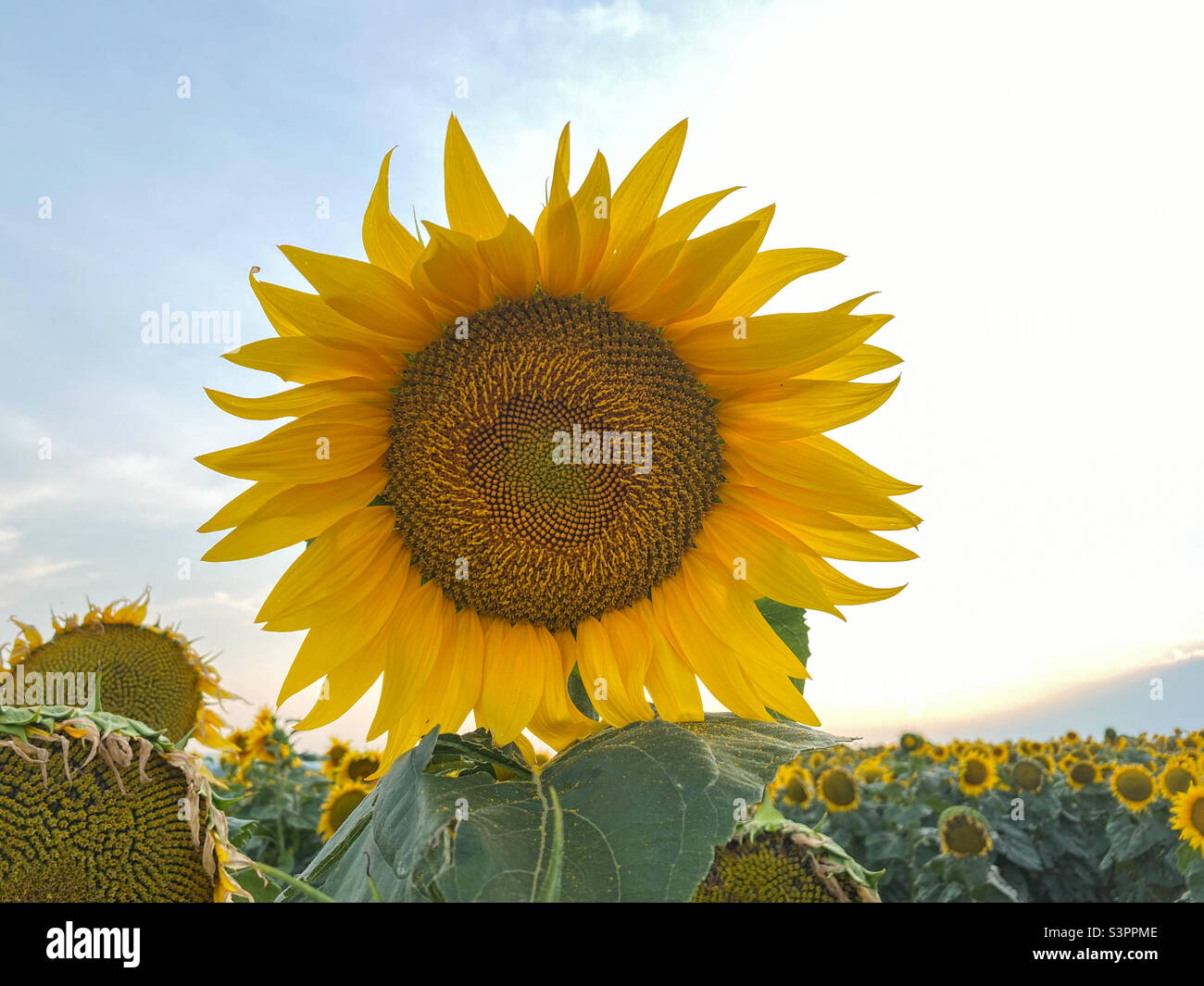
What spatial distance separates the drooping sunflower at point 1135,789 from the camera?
7832mm

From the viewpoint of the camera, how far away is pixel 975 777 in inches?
362

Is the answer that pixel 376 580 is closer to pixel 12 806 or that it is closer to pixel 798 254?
pixel 12 806

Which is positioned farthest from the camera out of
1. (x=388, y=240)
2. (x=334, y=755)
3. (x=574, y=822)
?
(x=334, y=755)

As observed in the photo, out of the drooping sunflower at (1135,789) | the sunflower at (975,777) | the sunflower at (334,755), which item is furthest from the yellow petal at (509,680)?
the sunflower at (975,777)

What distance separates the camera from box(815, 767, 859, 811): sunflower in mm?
8258

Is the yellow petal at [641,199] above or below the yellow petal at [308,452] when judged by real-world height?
above

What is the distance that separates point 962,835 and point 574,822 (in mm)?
6369

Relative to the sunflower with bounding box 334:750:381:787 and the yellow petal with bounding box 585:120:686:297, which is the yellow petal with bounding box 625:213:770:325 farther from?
the sunflower with bounding box 334:750:381:787

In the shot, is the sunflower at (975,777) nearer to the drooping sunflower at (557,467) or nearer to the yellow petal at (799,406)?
the drooping sunflower at (557,467)

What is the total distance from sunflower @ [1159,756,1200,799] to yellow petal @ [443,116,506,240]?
7.97 meters

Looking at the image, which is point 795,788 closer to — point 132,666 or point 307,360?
point 132,666

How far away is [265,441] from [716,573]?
3.43 feet

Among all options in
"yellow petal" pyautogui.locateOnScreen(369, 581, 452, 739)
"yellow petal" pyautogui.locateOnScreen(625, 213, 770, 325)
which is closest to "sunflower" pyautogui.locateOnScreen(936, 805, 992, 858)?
"yellow petal" pyautogui.locateOnScreen(369, 581, 452, 739)

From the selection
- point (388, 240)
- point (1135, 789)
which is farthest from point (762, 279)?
point (1135, 789)
